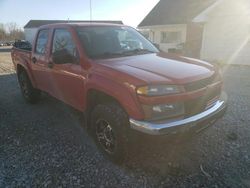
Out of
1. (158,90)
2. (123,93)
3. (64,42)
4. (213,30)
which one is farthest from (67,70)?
(213,30)

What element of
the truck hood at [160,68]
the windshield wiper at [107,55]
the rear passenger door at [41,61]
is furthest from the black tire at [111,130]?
the rear passenger door at [41,61]

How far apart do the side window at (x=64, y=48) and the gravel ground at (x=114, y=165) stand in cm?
143

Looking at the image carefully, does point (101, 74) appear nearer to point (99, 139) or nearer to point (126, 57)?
point (126, 57)

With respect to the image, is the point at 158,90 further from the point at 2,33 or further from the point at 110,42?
the point at 2,33

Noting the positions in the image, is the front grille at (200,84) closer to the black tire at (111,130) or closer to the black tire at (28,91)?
the black tire at (111,130)

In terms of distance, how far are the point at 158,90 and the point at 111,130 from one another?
933 millimetres

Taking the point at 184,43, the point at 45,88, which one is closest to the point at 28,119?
the point at 45,88

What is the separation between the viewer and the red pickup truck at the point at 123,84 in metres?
2.77

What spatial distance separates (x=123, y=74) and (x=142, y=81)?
0.31 metres

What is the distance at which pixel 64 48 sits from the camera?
13.5ft

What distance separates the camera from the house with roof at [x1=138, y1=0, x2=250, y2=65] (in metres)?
13.8

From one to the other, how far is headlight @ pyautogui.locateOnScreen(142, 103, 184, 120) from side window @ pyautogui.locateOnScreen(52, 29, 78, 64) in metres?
1.58

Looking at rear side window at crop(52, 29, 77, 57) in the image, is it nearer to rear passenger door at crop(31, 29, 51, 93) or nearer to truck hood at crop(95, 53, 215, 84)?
rear passenger door at crop(31, 29, 51, 93)

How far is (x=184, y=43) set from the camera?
18.3m
